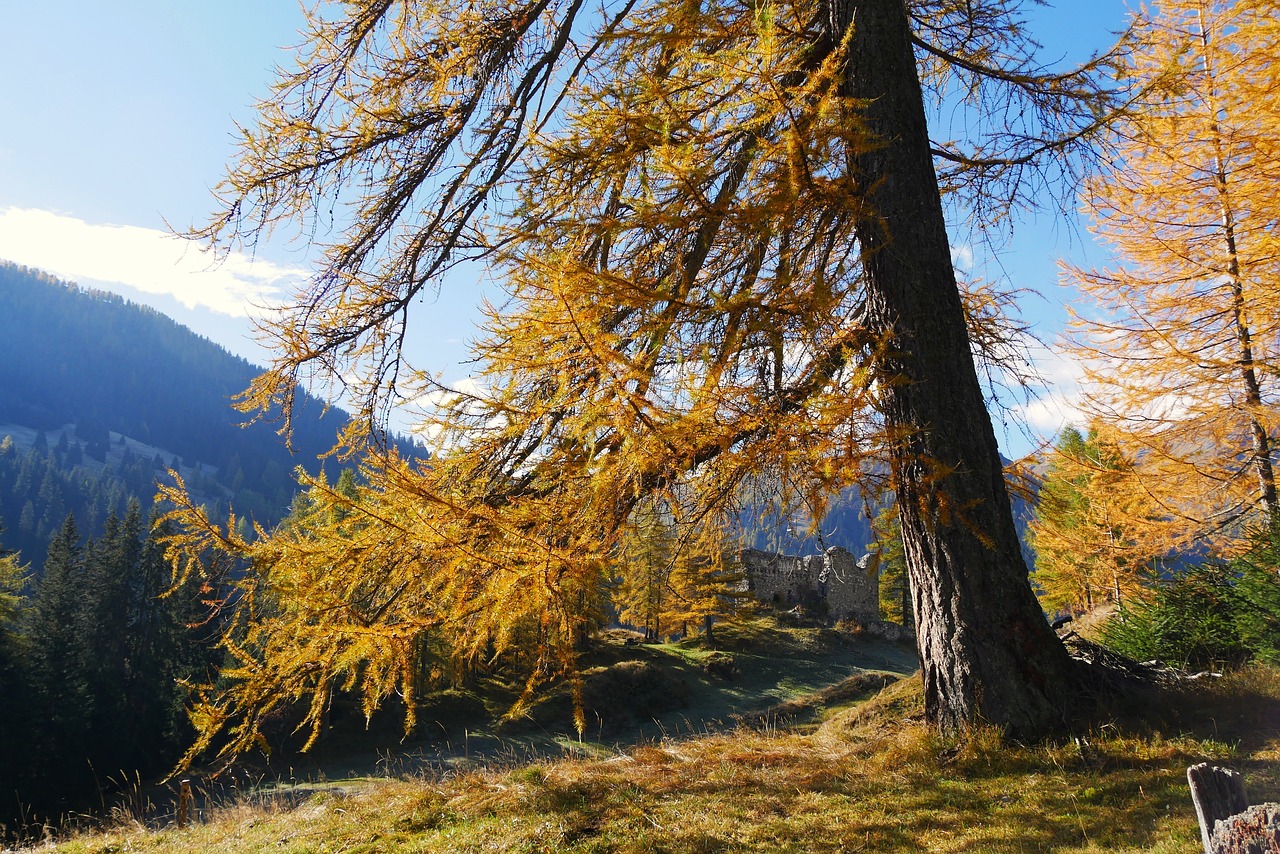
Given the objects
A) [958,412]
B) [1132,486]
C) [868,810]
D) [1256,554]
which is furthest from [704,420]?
[1132,486]

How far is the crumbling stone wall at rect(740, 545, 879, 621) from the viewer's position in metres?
35.7

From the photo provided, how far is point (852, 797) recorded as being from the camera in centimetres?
379

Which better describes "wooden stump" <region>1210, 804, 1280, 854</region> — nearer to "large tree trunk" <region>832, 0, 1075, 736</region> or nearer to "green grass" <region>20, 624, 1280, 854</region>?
"green grass" <region>20, 624, 1280, 854</region>

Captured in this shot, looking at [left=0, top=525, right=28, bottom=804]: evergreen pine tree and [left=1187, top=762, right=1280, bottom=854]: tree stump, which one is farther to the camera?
[left=0, top=525, right=28, bottom=804]: evergreen pine tree

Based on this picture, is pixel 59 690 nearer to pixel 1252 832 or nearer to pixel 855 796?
pixel 855 796

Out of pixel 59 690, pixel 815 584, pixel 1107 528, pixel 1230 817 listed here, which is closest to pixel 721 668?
pixel 815 584

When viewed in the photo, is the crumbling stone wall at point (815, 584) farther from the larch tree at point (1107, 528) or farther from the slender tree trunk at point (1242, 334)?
the slender tree trunk at point (1242, 334)

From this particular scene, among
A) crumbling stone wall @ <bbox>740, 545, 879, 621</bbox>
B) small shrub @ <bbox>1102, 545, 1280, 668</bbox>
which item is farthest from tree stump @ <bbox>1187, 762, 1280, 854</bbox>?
crumbling stone wall @ <bbox>740, 545, 879, 621</bbox>

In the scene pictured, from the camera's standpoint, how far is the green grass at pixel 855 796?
3.21m

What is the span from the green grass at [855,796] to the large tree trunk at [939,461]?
0.35 metres

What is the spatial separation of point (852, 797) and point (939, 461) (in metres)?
1.97

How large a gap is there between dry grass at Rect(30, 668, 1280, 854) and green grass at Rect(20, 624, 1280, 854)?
12mm

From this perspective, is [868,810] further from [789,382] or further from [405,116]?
[405,116]

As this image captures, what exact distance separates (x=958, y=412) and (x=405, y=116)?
425 cm
